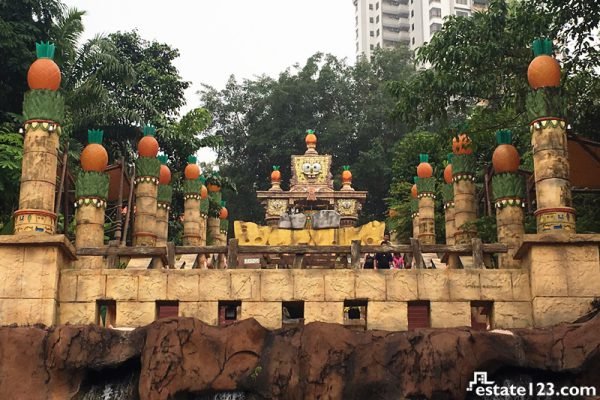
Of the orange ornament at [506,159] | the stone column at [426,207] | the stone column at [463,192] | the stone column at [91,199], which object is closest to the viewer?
the orange ornament at [506,159]

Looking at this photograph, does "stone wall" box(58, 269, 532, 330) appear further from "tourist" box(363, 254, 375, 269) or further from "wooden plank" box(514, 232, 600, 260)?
"tourist" box(363, 254, 375, 269)

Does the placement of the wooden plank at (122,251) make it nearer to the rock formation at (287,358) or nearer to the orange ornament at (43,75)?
the rock formation at (287,358)

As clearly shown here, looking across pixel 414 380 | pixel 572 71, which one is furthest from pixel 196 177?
pixel 414 380

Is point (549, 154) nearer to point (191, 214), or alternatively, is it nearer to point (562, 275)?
point (562, 275)

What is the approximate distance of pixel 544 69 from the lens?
53.0 feet

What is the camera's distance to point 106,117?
95.3ft

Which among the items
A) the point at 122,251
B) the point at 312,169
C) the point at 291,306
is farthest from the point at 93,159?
the point at 312,169

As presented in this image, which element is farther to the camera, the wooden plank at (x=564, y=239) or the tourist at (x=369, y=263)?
the tourist at (x=369, y=263)

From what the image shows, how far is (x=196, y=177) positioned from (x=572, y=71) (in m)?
12.6

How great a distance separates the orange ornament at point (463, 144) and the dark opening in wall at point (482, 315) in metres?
4.72

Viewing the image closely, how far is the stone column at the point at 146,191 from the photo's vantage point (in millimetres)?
21797

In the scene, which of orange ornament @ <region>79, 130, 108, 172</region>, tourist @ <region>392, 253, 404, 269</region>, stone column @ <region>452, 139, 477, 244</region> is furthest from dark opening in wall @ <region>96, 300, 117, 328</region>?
stone column @ <region>452, 139, 477, 244</region>

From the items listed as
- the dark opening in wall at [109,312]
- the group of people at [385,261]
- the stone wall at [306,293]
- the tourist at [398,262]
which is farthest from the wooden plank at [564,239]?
the tourist at [398,262]

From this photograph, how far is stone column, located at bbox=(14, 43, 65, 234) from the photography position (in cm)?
1548
